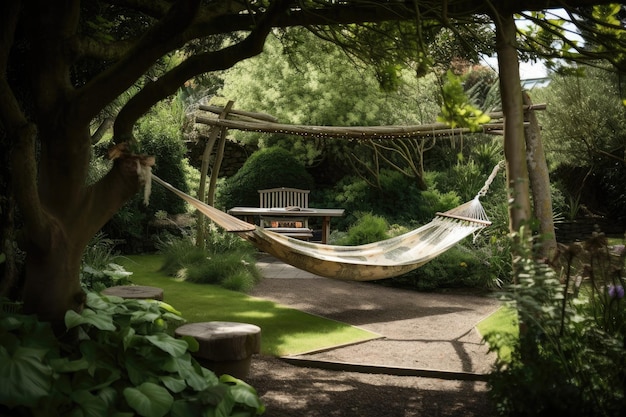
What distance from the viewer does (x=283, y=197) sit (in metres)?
9.98

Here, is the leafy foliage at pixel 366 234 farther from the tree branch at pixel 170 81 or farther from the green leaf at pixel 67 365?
the green leaf at pixel 67 365

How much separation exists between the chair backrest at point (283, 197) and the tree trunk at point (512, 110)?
7214 millimetres

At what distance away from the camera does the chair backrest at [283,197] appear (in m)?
9.92

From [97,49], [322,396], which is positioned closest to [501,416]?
[322,396]

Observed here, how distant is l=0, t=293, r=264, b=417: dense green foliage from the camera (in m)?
2.06

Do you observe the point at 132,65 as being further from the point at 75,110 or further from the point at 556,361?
the point at 556,361

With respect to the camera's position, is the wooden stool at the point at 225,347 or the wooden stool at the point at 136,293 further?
the wooden stool at the point at 136,293

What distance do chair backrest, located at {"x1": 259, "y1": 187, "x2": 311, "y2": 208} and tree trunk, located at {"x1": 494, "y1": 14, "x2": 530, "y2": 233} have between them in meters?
7.21

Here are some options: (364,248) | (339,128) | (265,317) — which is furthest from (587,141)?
(265,317)

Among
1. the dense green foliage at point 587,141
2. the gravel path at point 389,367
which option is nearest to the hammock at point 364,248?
the gravel path at point 389,367

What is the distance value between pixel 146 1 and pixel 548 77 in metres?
9.12

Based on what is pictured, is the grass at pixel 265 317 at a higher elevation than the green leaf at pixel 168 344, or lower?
lower

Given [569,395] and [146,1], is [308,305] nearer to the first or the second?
[146,1]

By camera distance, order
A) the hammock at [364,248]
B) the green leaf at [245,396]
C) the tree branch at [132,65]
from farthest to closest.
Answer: the hammock at [364,248] → the green leaf at [245,396] → the tree branch at [132,65]
